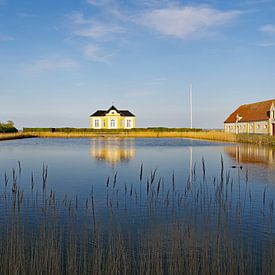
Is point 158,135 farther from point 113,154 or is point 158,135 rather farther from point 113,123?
point 113,154

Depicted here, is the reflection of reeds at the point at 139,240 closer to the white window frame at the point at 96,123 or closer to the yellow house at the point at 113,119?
the yellow house at the point at 113,119

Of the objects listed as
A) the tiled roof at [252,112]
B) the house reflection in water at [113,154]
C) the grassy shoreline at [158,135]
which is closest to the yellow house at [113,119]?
the grassy shoreline at [158,135]

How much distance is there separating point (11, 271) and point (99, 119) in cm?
5958

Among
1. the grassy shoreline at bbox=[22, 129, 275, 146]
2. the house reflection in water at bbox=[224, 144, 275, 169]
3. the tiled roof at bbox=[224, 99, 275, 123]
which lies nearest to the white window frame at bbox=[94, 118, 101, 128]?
the grassy shoreline at bbox=[22, 129, 275, 146]

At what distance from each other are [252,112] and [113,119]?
26079 millimetres

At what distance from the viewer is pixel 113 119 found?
6203 centimetres

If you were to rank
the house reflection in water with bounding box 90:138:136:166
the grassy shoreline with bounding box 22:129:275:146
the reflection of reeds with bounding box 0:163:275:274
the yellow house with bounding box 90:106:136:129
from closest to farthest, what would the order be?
the reflection of reeds with bounding box 0:163:275:274 → the house reflection in water with bounding box 90:138:136:166 → the grassy shoreline with bounding box 22:129:275:146 → the yellow house with bounding box 90:106:136:129

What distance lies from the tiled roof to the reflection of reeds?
32407 mm

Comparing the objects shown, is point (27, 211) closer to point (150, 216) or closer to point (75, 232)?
point (75, 232)

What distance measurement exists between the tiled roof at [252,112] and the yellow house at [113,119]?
19538mm

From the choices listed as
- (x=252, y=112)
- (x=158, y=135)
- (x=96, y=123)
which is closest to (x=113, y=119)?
(x=96, y=123)

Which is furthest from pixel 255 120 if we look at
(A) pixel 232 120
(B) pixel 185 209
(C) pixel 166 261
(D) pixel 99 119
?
(C) pixel 166 261

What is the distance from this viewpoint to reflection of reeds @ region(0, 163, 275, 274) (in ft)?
13.5

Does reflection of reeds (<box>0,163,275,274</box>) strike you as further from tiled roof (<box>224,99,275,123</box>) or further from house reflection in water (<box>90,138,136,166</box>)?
tiled roof (<box>224,99,275,123</box>)
